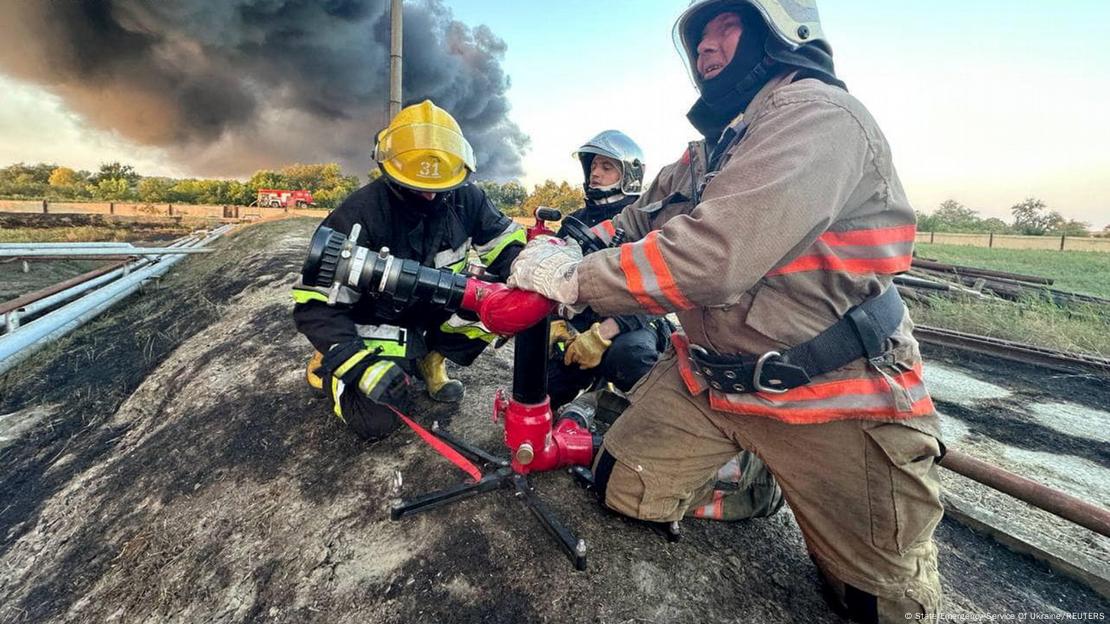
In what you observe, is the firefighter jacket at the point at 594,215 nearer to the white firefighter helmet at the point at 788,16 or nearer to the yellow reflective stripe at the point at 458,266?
the yellow reflective stripe at the point at 458,266

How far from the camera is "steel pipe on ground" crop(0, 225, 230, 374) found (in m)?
3.72

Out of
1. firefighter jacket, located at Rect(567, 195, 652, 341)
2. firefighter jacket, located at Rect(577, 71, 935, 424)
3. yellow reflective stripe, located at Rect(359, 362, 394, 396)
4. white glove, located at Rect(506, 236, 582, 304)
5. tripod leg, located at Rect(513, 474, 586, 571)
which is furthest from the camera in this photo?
firefighter jacket, located at Rect(567, 195, 652, 341)

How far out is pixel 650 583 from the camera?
168cm

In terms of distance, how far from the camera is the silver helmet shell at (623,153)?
3818 mm

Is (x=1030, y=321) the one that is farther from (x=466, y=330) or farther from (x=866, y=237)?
(x=466, y=330)

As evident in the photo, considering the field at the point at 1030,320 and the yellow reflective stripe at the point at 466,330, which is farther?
the field at the point at 1030,320

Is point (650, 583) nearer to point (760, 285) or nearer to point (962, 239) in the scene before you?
point (760, 285)

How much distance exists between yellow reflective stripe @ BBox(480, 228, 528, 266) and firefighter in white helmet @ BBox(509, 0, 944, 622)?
1389 mm

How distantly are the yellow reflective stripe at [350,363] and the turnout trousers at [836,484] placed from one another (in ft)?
4.01

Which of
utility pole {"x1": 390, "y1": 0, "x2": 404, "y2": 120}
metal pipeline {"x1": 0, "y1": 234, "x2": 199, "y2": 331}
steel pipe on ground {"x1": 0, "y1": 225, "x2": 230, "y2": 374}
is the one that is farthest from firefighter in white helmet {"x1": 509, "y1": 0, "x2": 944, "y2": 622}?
utility pole {"x1": 390, "y1": 0, "x2": 404, "y2": 120}

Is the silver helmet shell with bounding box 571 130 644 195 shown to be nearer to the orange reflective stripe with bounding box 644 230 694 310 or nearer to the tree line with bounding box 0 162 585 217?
the orange reflective stripe with bounding box 644 230 694 310

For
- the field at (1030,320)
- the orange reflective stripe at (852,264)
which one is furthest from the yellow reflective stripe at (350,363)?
the field at (1030,320)

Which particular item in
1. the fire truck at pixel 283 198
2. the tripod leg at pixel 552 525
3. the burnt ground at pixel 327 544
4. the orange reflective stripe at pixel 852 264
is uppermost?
the fire truck at pixel 283 198

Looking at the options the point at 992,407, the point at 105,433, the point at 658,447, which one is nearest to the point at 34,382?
the point at 105,433
